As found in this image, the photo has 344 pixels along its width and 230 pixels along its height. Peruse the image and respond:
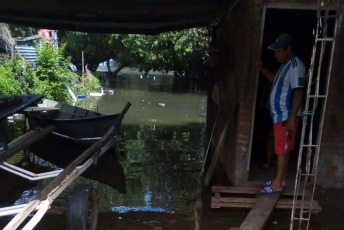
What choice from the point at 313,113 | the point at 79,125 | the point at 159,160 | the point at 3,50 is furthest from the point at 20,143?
the point at 3,50

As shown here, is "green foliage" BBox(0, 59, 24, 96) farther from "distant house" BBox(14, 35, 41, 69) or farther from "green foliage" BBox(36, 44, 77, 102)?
"distant house" BBox(14, 35, 41, 69)

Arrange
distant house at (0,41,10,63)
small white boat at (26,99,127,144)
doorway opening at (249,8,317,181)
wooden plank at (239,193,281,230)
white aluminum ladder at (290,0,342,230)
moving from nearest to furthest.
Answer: white aluminum ladder at (290,0,342,230) < wooden plank at (239,193,281,230) < doorway opening at (249,8,317,181) < small white boat at (26,99,127,144) < distant house at (0,41,10,63)

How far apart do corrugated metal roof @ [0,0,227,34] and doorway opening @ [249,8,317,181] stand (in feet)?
4.23

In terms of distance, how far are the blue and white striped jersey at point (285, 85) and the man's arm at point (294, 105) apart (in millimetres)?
73

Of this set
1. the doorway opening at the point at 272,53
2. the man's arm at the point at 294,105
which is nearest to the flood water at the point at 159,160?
the doorway opening at the point at 272,53

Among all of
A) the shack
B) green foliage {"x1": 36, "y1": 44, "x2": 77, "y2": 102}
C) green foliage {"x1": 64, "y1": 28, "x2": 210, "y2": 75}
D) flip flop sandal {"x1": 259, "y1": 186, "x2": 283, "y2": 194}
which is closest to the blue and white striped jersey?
the shack

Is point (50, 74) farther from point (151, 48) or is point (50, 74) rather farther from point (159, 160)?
point (151, 48)

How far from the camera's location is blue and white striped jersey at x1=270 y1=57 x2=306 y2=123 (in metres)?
4.46

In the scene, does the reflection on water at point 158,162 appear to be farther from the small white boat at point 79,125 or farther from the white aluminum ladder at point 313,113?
the white aluminum ladder at point 313,113

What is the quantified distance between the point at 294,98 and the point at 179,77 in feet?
98.8

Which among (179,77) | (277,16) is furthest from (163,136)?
(179,77)

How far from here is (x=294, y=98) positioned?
4457 mm

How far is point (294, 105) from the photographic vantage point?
4.46 meters

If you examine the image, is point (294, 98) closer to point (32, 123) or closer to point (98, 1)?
point (98, 1)
